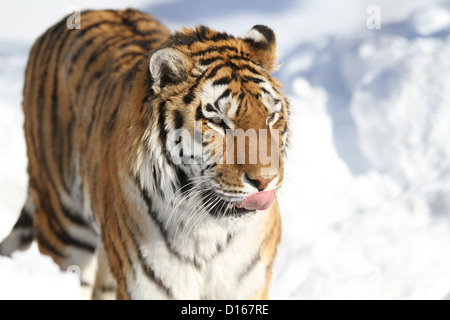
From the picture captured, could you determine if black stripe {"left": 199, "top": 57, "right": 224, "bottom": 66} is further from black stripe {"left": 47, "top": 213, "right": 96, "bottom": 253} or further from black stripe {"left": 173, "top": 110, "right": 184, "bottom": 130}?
black stripe {"left": 47, "top": 213, "right": 96, "bottom": 253}

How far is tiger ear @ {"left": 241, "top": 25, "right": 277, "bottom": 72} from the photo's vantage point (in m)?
1.92

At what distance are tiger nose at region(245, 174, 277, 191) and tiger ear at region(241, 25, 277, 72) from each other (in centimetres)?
42

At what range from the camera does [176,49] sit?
70.6 inches

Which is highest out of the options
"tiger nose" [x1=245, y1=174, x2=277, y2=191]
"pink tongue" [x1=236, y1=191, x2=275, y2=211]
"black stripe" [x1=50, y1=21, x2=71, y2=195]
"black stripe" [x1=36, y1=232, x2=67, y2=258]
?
"black stripe" [x1=50, y1=21, x2=71, y2=195]

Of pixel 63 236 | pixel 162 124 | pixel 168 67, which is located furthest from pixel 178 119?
pixel 63 236

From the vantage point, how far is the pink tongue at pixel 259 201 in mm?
1734

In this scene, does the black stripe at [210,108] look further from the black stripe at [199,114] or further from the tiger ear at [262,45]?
the tiger ear at [262,45]

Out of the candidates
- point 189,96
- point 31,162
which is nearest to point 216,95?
point 189,96

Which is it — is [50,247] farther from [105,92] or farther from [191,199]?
[191,199]

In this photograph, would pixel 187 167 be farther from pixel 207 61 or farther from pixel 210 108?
pixel 207 61

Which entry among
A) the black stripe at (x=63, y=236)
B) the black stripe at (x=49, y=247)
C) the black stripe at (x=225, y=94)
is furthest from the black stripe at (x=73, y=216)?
the black stripe at (x=225, y=94)

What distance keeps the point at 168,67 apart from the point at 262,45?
31 cm

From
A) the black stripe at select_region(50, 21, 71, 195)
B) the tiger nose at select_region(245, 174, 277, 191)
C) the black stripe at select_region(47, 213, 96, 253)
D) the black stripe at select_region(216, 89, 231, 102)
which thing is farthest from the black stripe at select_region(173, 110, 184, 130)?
→ the black stripe at select_region(47, 213, 96, 253)
